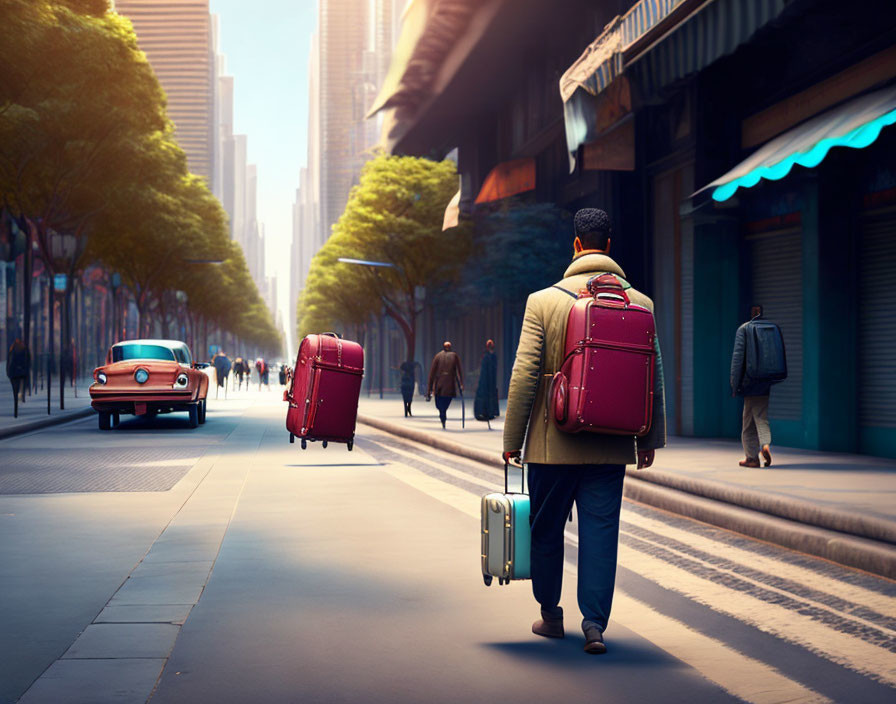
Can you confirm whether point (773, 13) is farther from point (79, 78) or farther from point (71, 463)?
point (79, 78)

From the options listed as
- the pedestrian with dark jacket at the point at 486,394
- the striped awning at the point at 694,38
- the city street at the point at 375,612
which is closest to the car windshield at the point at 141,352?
the pedestrian with dark jacket at the point at 486,394

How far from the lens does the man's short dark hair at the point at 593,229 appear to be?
5465mm

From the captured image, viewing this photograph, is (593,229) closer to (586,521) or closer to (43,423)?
(586,521)

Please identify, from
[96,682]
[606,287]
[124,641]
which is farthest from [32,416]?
[606,287]

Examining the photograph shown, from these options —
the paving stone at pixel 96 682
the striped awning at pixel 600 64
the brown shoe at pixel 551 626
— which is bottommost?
the paving stone at pixel 96 682

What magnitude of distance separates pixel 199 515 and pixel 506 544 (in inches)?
217

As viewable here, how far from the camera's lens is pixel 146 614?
604 centimetres

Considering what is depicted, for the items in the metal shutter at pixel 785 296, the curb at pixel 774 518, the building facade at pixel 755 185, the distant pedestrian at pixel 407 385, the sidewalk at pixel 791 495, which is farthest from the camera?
the distant pedestrian at pixel 407 385

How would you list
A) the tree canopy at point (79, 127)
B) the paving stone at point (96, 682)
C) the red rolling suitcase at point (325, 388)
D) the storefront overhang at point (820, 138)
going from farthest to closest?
the tree canopy at point (79, 127), the red rolling suitcase at point (325, 388), the storefront overhang at point (820, 138), the paving stone at point (96, 682)

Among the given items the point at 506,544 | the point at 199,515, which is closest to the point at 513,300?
the point at 199,515

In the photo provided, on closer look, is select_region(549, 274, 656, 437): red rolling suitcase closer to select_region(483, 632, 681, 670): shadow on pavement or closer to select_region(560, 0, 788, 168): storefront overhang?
select_region(483, 632, 681, 670): shadow on pavement

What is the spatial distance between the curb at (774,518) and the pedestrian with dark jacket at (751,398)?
1.50m

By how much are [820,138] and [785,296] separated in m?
5.73

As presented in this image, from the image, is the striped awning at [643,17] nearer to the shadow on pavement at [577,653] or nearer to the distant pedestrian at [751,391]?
the distant pedestrian at [751,391]
